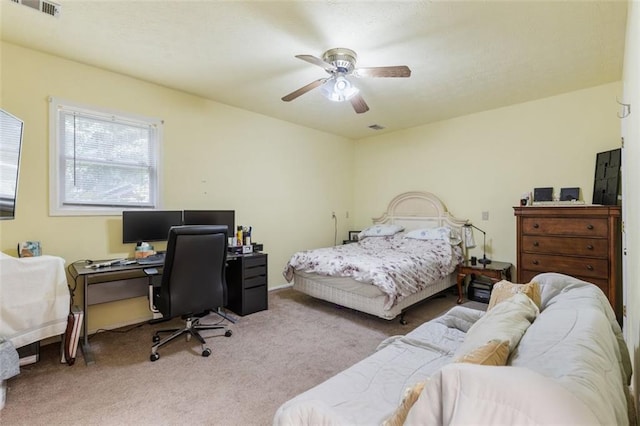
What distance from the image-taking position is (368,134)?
568 centimetres

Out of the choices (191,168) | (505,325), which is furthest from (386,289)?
(191,168)

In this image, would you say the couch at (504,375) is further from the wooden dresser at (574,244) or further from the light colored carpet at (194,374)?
the wooden dresser at (574,244)

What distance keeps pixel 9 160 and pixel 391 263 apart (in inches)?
137

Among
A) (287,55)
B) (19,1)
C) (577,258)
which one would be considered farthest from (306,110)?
(577,258)

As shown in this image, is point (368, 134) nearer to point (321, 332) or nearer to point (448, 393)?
point (321, 332)

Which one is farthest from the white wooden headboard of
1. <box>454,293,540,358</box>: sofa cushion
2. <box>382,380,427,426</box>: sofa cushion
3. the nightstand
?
<box>382,380,427,426</box>: sofa cushion

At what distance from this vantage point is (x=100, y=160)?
3.18m

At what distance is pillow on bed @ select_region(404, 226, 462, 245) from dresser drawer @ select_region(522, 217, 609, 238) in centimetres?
100

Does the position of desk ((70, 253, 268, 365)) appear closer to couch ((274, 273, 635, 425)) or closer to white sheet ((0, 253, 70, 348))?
white sheet ((0, 253, 70, 348))

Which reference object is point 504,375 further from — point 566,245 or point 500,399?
point 566,245

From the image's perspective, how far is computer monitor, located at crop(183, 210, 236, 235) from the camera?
3.51m

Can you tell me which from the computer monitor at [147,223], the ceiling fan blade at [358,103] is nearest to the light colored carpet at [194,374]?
the computer monitor at [147,223]

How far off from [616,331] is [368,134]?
4.76 meters

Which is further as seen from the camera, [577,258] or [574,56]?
[577,258]
